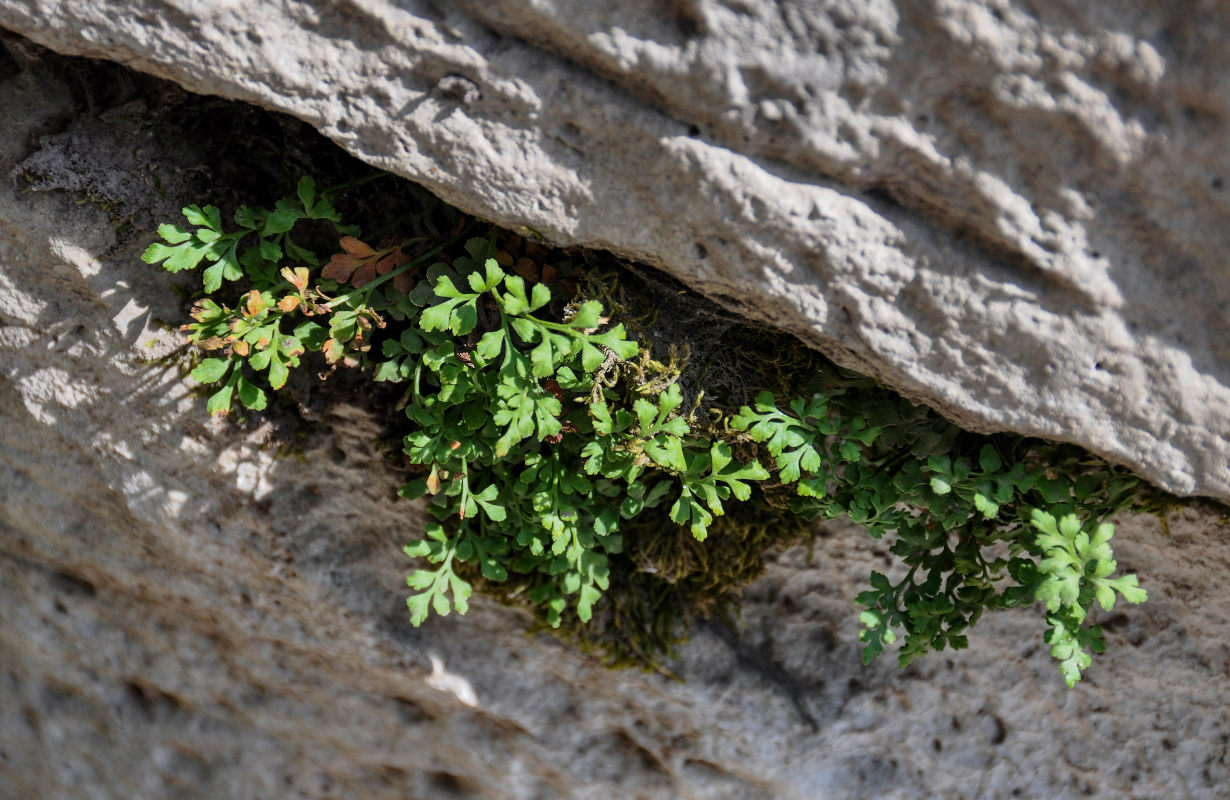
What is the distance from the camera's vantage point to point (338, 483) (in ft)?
11.3

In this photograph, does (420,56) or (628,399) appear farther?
(628,399)

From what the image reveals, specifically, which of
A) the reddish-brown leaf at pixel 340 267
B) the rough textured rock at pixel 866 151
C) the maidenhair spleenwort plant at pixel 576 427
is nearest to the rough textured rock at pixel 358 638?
the maidenhair spleenwort plant at pixel 576 427

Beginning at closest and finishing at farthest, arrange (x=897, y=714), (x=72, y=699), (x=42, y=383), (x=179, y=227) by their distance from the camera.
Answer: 1. (x=179, y=227)
2. (x=42, y=383)
3. (x=897, y=714)
4. (x=72, y=699)

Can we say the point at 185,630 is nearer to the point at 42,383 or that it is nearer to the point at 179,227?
the point at 42,383

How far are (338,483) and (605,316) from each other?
4.72ft

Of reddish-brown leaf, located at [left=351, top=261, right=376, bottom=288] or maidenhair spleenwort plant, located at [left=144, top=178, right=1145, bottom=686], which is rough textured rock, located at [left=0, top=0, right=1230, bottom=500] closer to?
maidenhair spleenwort plant, located at [left=144, top=178, right=1145, bottom=686]

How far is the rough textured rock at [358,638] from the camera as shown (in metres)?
3.03

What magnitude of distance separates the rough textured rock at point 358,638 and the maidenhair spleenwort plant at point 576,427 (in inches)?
18.1

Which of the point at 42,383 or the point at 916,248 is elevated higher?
the point at 916,248

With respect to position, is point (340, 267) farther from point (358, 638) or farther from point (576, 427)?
point (358, 638)

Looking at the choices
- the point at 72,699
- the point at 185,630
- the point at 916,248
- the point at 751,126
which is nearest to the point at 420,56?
the point at 751,126

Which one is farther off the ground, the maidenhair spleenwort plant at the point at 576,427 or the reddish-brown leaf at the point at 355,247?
the reddish-brown leaf at the point at 355,247

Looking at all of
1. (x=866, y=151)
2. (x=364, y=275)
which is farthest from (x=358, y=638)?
(x=866, y=151)

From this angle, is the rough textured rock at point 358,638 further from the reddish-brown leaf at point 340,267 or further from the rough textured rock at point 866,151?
the rough textured rock at point 866,151
